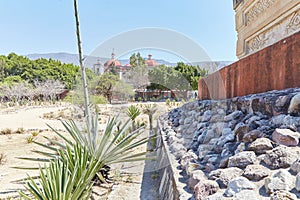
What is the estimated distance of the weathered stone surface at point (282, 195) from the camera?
1022 mm

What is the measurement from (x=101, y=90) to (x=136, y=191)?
18932 millimetres

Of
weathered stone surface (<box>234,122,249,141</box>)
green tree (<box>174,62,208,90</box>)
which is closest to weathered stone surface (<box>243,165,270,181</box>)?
weathered stone surface (<box>234,122,249,141</box>)

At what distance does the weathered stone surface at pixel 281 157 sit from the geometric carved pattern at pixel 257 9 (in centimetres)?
254

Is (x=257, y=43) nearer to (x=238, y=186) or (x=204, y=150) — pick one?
(x=204, y=150)

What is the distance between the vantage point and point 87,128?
3.62 metres

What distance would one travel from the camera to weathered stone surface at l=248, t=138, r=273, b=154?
1.54 m

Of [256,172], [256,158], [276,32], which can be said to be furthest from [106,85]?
[256,172]

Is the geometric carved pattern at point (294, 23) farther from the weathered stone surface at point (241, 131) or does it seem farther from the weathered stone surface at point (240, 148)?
the weathered stone surface at point (240, 148)

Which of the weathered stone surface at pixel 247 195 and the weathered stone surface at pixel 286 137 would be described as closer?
the weathered stone surface at pixel 247 195

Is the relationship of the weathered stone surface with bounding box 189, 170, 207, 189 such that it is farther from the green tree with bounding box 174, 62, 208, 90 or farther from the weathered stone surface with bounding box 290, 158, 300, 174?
the green tree with bounding box 174, 62, 208, 90

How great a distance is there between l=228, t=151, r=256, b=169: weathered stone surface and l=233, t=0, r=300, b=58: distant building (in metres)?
1.36

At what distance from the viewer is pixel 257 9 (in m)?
3.65

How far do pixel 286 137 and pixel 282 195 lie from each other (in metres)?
0.56

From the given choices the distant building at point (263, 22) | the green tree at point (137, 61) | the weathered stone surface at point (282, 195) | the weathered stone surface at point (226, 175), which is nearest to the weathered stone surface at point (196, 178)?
the weathered stone surface at point (226, 175)
